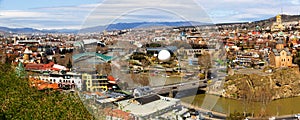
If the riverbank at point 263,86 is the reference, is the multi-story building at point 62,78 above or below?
above

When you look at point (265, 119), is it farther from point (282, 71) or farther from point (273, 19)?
point (273, 19)

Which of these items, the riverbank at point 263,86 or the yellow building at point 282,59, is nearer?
the riverbank at point 263,86

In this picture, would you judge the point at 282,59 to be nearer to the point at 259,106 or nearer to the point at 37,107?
the point at 259,106

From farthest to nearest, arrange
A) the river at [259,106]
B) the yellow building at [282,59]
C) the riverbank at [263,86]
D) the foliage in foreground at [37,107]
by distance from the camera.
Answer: the yellow building at [282,59] < the riverbank at [263,86] < the river at [259,106] < the foliage in foreground at [37,107]

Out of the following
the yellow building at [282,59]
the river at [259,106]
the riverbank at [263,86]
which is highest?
the yellow building at [282,59]

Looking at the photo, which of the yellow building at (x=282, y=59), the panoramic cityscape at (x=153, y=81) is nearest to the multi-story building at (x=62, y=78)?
the panoramic cityscape at (x=153, y=81)

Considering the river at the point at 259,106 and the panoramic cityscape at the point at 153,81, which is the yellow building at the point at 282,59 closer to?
the panoramic cityscape at the point at 153,81

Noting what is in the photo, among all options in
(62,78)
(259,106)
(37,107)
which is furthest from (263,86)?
(37,107)

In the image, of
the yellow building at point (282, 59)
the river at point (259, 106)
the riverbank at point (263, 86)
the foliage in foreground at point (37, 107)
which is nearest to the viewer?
the foliage in foreground at point (37, 107)

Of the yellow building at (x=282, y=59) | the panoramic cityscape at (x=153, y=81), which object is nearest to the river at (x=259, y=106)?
the panoramic cityscape at (x=153, y=81)

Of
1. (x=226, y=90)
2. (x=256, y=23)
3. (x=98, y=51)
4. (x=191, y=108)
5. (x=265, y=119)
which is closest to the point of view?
(x=98, y=51)

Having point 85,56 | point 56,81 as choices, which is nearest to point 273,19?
point 56,81
